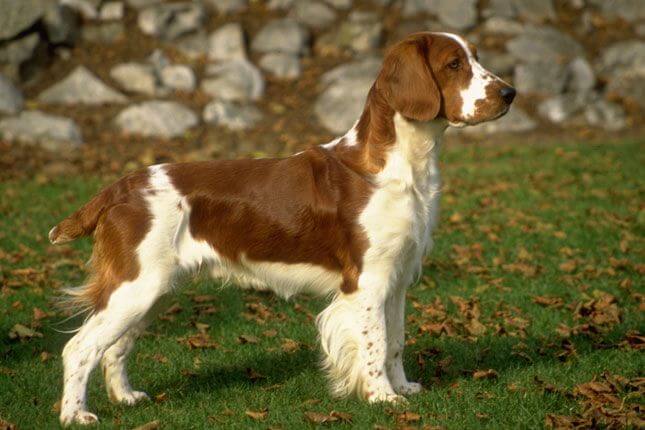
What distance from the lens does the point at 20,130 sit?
39.6ft

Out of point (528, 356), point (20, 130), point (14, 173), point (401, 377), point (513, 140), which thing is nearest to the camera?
point (401, 377)

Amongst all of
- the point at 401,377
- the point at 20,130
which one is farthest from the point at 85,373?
the point at 20,130

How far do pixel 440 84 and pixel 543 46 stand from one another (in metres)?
12.0

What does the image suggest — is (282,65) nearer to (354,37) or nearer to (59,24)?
(354,37)

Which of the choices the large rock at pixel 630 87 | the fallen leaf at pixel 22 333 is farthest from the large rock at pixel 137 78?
the fallen leaf at pixel 22 333

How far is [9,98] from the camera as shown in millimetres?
12898

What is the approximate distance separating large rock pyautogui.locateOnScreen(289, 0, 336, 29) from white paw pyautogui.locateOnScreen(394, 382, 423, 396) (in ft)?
40.1

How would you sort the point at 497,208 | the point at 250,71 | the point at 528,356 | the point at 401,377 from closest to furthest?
the point at 401,377
the point at 528,356
the point at 497,208
the point at 250,71

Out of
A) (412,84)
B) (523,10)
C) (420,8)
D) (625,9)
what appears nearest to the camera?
(412,84)

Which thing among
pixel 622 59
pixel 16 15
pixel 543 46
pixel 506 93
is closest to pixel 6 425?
pixel 506 93

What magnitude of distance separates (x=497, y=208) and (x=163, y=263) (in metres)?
5.93

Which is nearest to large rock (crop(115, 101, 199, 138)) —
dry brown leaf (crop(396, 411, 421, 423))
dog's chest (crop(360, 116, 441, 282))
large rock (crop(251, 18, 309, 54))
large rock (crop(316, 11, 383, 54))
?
large rock (crop(251, 18, 309, 54))

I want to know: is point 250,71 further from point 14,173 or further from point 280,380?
point 280,380

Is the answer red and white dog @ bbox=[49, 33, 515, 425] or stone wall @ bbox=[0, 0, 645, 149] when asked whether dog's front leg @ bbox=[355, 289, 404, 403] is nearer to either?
red and white dog @ bbox=[49, 33, 515, 425]
